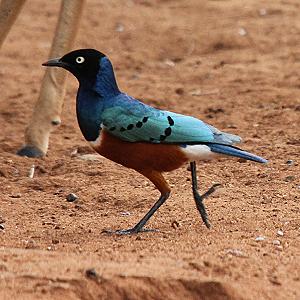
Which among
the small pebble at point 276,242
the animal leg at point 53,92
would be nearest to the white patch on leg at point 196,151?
the small pebble at point 276,242

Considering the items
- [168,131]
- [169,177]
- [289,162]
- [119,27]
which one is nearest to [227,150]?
[168,131]

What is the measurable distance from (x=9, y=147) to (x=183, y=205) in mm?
2162

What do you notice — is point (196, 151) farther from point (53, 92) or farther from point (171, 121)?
point (53, 92)

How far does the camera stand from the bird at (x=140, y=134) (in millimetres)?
5582

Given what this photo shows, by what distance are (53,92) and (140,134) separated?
2.47 metres

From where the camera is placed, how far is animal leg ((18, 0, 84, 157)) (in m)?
7.75

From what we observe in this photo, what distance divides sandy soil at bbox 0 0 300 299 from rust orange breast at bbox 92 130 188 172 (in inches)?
15.8

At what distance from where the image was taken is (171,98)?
9.85 metres

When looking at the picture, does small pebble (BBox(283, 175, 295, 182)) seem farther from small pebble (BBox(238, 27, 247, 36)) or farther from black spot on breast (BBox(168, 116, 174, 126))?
small pebble (BBox(238, 27, 247, 36))

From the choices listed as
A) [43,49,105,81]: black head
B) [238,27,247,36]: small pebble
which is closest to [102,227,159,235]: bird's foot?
[43,49,105,81]: black head

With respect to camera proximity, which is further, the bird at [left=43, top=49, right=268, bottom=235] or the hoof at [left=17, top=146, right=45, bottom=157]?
the hoof at [left=17, top=146, right=45, bottom=157]

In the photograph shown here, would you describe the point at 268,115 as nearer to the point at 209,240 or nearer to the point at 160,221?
the point at 160,221

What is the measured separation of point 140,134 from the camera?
559cm

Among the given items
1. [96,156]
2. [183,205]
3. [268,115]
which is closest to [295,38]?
[268,115]
